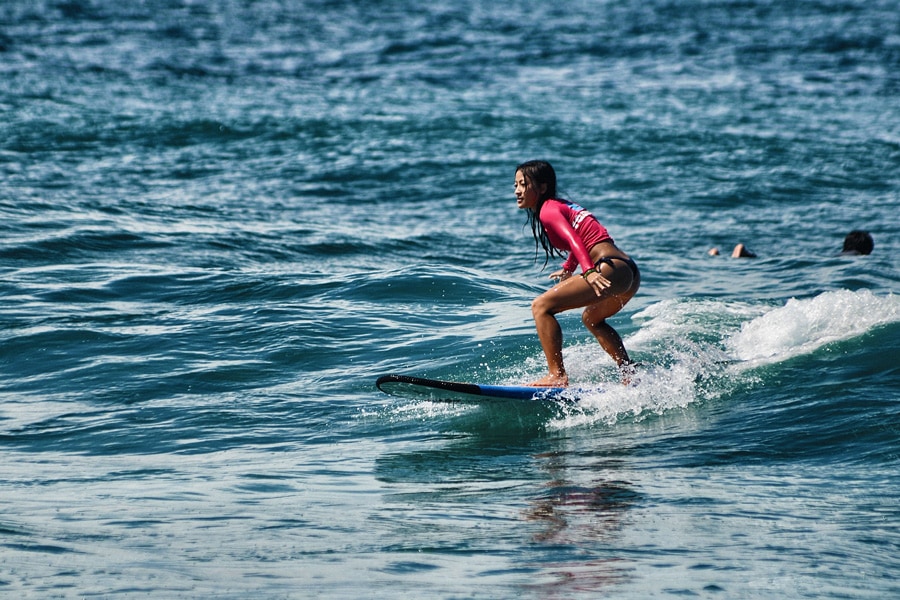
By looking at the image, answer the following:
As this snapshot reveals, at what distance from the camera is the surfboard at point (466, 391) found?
30.5ft

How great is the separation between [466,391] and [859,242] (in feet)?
37.8

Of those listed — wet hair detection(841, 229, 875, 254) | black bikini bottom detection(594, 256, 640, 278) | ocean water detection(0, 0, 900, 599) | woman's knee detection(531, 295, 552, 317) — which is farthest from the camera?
wet hair detection(841, 229, 875, 254)

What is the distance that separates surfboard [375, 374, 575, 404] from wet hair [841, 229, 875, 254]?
10.8m

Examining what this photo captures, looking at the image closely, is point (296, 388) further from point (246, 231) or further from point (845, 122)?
point (845, 122)

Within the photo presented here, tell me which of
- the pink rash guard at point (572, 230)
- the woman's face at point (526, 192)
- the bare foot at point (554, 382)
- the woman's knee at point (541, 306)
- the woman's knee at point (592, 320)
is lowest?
the bare foot at point (554, 382)

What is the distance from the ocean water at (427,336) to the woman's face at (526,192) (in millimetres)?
1774

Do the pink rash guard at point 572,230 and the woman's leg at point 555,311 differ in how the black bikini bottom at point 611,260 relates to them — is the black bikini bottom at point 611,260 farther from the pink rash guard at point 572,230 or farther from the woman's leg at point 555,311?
the woman's leg at point 555,311

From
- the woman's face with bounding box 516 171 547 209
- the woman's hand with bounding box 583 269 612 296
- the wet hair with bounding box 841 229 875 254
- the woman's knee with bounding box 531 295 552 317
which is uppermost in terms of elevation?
the woman's face with bounding box 516 171 547 209

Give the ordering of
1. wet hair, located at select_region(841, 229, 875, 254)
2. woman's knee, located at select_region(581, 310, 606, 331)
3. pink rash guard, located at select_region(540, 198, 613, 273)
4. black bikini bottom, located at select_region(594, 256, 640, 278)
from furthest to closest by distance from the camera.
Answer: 1. wet hair, located at select_region(841, 229, 875, 254)
2. woman's knee, located at select_region(581, 310, 606, 331)
3. black bikini bottom, located at select_region(594, 256, 640, 278)
4. pink rash guard, located at select_region(540, 198, 613, 273)

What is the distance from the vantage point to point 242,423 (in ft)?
32.0

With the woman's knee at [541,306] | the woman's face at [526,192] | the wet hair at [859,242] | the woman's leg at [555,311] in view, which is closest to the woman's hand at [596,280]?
the woman's leg at [555,311]

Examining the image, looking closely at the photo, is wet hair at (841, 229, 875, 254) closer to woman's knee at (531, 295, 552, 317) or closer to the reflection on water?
A: woman's knee at (531, 295, 552, 317)

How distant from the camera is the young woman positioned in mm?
9344

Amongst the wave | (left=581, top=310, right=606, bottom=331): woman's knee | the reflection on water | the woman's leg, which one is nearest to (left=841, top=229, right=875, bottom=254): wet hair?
the wave
